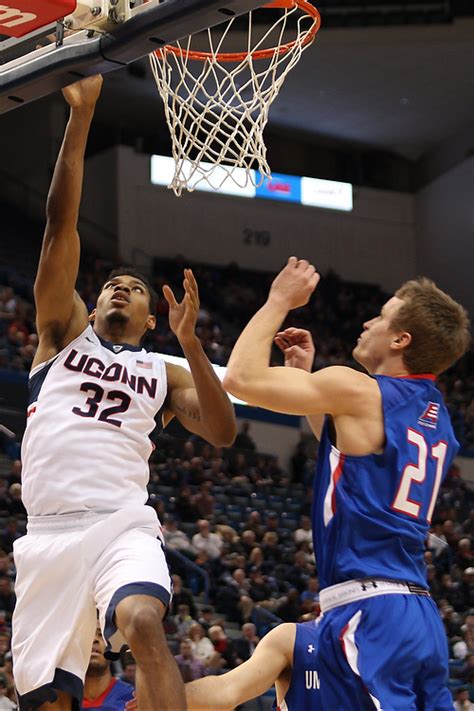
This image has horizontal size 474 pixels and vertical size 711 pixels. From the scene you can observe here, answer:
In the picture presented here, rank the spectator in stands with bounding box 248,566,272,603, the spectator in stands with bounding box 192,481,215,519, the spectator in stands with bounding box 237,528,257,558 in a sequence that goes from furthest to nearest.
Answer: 1. the spectator in stands with bounding box 192,481,215,519
2. the spectator in stands with bounding box 237,528,257,558
3. the spectator in stands with bounding box 248,566,272,603

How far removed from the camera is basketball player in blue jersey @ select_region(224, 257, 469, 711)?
3773mm

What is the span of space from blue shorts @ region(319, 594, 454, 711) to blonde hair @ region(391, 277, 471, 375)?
81cm

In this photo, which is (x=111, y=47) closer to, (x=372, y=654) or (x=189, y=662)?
(x=372, y=654)

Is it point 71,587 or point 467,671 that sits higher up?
point 71,587

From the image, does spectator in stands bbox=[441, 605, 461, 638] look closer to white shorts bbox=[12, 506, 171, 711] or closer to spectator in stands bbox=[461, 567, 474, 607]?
spectator in stands bbox=[461, 567, 474, 607]

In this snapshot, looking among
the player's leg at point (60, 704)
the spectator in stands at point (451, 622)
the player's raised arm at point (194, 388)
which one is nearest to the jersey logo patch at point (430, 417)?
the player's raised arm at point (194, 388)

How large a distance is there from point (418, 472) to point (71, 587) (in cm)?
134

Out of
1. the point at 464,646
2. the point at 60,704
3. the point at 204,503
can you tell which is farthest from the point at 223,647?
the point at 60,704

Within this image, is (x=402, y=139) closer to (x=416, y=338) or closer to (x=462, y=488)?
(x=462, y=488)

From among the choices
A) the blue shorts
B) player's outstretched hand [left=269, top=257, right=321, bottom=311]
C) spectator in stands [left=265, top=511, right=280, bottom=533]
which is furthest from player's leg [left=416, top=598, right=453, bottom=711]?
spectator in stands [left=265, top=511, right=280, bottom=533]

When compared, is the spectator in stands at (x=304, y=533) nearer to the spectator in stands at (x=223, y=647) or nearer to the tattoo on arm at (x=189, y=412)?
the spectator in stands at (x=223, y=647)

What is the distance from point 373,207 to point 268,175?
68.2 ft

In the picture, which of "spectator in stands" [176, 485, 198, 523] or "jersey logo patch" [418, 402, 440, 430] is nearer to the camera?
"jersey logo patch" [418, 402, 440, 430]

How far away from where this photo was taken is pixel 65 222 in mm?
4688
